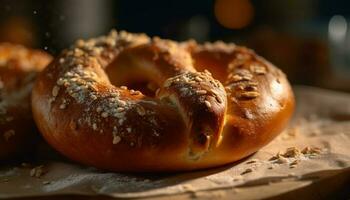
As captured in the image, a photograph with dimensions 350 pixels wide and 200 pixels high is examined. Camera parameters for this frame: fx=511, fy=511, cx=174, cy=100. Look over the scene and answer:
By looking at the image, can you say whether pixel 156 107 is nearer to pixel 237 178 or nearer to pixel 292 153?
pixel 237 178

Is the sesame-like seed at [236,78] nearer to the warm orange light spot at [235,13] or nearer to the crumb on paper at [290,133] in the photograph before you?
the crumb on paper at [290,133]

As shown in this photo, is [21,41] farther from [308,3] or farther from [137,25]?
[308,3]

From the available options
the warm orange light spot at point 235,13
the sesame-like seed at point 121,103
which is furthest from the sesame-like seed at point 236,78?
the warm orange light spot at point 235,13

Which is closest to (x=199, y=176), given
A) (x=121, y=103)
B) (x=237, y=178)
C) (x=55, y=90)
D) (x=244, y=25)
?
(x=237, y=178)

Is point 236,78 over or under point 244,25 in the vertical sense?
under

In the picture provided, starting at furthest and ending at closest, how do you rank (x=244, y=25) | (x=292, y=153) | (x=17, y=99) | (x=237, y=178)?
(x=244, y=25)
(x=17, y=99)
(x=292, y=153)
(x=237, y=178)

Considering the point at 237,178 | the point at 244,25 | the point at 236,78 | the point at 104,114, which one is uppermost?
the point at 244,25

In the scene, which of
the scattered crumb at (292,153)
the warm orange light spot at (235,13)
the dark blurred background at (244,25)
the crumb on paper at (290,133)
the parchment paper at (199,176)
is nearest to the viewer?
the parchment paper at (199,176)
